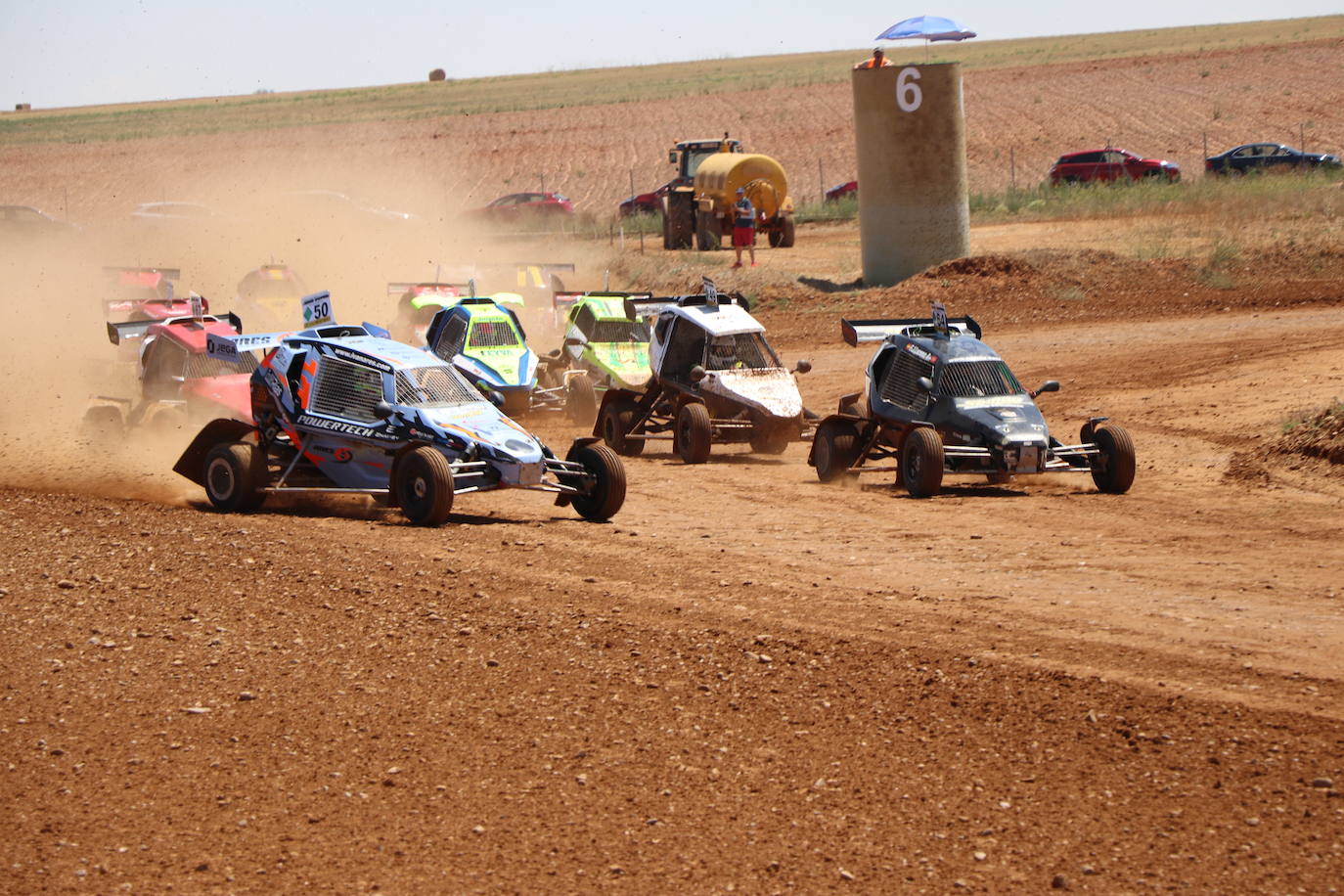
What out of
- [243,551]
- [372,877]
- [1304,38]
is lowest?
[372,877]

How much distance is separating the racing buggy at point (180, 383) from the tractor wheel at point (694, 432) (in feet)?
17.2

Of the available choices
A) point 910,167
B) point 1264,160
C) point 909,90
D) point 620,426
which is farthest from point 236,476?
point 1264,160

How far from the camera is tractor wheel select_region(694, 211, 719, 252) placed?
4047cm

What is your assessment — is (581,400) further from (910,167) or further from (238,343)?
(910,167)

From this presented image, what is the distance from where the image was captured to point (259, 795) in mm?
7562

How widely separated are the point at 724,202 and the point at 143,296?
1577 centimetres

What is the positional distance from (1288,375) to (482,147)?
61.6 meters

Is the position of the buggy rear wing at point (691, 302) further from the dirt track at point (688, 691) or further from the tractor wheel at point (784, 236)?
the tractor wheel at point (784, 236)

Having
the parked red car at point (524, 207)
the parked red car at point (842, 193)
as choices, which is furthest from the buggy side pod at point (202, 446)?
the parked red car at point (842, 193)

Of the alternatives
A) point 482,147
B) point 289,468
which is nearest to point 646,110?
point 482,147

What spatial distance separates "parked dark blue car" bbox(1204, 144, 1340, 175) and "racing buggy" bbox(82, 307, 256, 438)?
110 ft

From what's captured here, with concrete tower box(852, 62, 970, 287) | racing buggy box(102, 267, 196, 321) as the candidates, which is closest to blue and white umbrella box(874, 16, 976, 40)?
concrete tower box(852, 62, 970, 287)

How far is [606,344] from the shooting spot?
72.5 feet

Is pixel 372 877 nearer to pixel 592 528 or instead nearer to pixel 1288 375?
pixel 592 528
